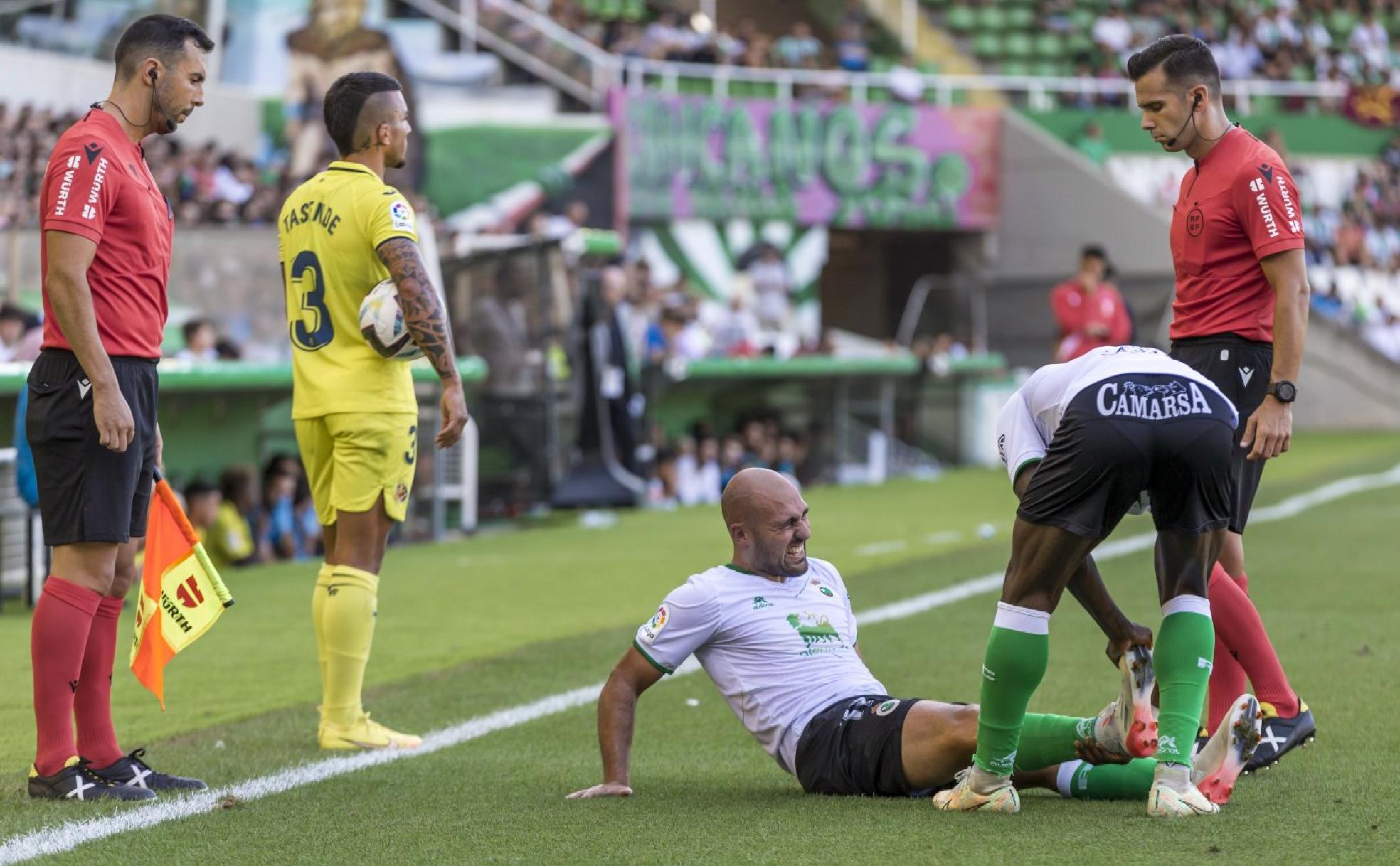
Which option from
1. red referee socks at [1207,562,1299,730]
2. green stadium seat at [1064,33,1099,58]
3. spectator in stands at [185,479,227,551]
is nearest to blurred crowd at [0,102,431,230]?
spectator in stands at [185,479,227,551]

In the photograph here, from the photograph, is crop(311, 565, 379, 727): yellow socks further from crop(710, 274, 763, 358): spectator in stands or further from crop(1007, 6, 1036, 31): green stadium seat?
crop(1007, 6, 1036, 31): green stadium seat

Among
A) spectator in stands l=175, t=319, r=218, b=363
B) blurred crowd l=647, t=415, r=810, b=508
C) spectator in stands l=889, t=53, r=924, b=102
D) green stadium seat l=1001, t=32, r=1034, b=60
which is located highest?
green stadium seat l=1001, t=32, r=1034, b=60

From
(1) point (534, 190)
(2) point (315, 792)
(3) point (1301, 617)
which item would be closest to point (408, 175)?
(1) point (534, 190)

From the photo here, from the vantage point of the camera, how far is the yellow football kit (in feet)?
20.0

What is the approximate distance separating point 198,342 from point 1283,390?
967 cm

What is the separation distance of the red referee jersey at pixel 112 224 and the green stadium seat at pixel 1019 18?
30.8 meters

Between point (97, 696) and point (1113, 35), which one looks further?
point (1113, 35)

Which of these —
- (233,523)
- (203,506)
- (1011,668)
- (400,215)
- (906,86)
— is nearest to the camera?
(1011,668)

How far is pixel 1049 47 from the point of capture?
112 feet

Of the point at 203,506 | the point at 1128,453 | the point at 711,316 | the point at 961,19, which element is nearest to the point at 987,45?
the point at 961,19

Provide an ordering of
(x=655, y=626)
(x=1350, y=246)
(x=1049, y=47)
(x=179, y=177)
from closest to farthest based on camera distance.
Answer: (x=655, y=626) → (x=179, y=177) → (x=1350, y=246) → (x=1049, y=47)

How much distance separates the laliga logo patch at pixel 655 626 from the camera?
4.93 meters

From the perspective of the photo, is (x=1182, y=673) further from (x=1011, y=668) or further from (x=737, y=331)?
(x=737, y=331)

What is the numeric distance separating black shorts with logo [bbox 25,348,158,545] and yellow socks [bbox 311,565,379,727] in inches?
40.3
